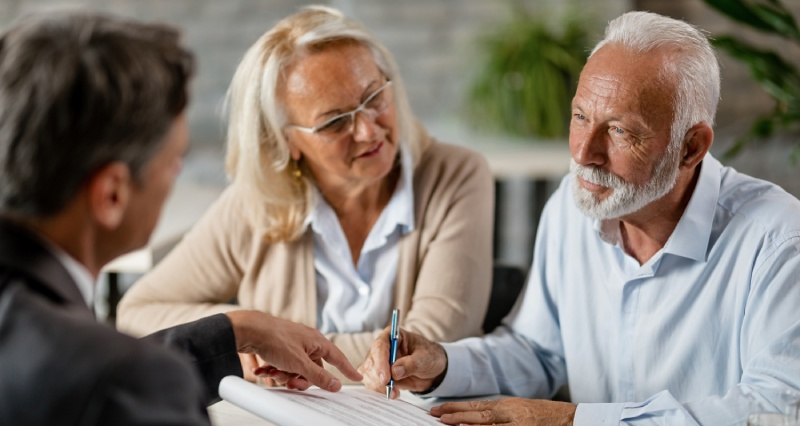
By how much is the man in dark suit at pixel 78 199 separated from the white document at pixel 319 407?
14.0 inches

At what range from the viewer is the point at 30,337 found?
922 millimetres

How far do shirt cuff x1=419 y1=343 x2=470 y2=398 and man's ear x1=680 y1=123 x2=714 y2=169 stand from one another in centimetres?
52

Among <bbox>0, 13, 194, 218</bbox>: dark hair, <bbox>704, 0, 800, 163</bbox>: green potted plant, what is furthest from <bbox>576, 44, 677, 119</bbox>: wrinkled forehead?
<bbox>704, 0, 800, 163</bbox>: green potted plant

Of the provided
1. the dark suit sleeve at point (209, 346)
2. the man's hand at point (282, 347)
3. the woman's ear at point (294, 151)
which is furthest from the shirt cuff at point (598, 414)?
the woman's ear at point (294, 151)

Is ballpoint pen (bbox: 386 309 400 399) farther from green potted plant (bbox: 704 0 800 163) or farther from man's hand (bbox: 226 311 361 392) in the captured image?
green potted plant (bbox: 704 0 800 163)

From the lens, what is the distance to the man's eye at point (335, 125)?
212cm

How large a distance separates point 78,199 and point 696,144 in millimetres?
1038

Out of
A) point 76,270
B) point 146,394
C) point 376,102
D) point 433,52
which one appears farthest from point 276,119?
point 433,52

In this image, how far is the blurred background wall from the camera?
468 centimetres

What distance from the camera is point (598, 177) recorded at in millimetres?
1626

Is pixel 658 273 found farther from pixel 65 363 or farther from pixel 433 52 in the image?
pixel 433 52

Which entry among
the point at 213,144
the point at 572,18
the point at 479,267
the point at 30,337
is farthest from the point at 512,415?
the point at 213,144

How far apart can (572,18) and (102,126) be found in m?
3.74

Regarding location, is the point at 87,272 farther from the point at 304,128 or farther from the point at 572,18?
the point at 572,18
